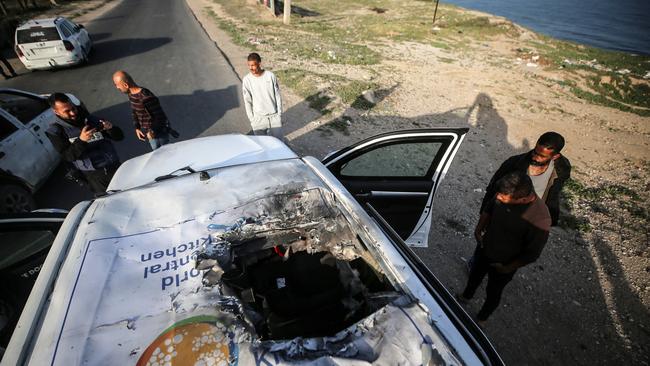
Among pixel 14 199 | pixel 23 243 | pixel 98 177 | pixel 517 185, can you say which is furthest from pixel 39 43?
pixel 517 185

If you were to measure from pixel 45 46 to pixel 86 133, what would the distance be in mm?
8094

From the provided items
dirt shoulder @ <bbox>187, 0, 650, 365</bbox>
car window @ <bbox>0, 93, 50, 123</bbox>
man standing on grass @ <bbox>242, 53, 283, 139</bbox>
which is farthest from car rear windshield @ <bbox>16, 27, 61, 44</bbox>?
man standing on grass @ <bbox>242, 53, 283, 139</bbox>

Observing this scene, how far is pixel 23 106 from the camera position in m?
4.53

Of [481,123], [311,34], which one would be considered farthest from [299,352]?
[311,34]

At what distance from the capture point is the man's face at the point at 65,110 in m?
3.16

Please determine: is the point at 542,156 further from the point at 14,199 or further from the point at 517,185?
the point at 14,199

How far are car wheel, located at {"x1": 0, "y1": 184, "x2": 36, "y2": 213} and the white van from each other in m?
7.07

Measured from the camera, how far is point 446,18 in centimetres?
2011

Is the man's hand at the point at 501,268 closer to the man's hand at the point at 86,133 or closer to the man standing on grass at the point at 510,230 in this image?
the man standing on grass at the point at 510,230

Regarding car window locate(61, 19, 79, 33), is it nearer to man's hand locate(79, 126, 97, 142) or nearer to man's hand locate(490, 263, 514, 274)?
man's hand locate(79, 126, 97, 142)

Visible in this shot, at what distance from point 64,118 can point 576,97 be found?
1278 cm

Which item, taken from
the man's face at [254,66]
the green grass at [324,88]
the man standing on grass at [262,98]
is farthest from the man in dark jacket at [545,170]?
the green grass at [324,88]

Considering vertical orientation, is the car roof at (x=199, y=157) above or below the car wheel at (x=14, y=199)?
above

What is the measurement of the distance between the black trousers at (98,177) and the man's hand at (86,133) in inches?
16.4
